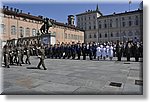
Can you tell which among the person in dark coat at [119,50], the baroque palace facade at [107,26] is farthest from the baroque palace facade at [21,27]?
the baroque palace facade at [107,26]

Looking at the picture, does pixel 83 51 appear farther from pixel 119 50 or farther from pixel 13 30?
pixel 13 30

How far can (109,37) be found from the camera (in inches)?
2507

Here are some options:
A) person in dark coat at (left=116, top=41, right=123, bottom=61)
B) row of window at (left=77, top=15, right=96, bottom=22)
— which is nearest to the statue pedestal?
person in dark coat at (left=116, top=41, right=123, bottom=61)

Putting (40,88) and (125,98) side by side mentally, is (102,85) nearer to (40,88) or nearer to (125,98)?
(125,98)

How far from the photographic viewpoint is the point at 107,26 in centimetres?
6400

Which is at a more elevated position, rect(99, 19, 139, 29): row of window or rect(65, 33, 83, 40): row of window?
rect(99, 19, 139, 29): row of window

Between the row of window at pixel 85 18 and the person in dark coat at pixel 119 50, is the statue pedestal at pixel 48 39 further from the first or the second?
the row of window at pixel 85 18

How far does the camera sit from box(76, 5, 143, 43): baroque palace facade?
57.3 meters

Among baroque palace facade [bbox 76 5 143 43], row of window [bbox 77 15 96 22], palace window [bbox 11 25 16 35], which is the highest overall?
row of window [bbox 77 15 96 22]

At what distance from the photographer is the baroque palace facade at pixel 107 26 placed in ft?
188

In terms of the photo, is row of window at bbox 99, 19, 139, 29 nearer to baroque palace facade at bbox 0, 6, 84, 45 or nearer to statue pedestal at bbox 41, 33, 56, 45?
baroque palace facade at bbox 0, 6, 84, 45

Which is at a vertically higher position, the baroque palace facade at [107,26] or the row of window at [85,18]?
the row of window at [85,18]

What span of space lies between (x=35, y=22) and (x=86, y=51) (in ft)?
96.9

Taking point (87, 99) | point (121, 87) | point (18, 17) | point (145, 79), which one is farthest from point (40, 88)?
point (18, 17)
